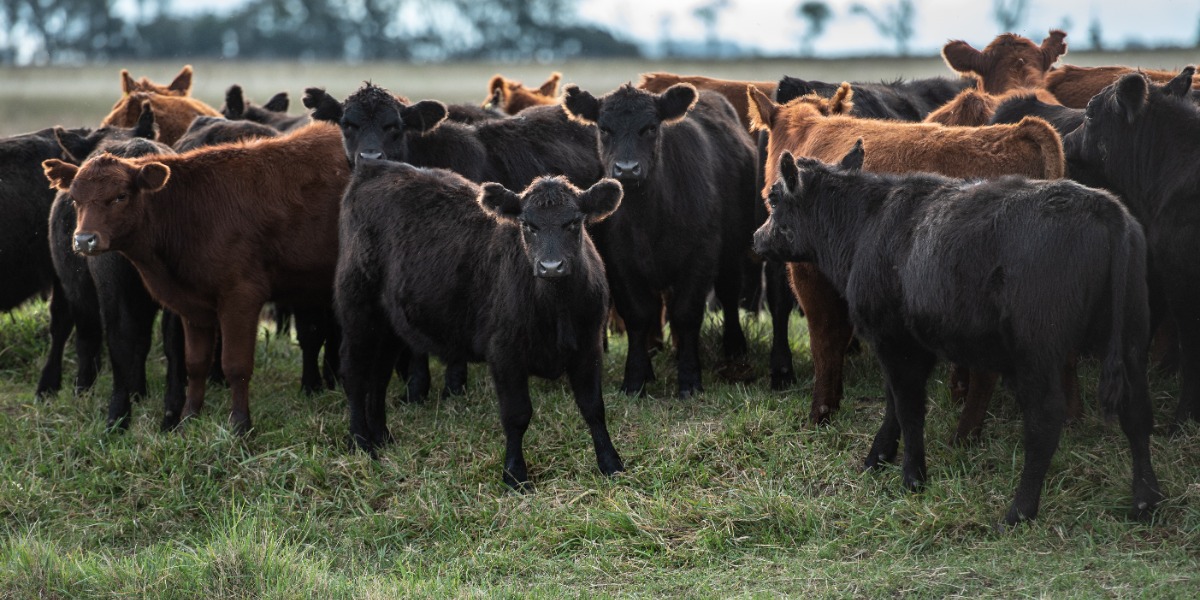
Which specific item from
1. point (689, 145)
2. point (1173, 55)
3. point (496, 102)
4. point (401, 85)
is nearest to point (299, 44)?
point (401, 85)

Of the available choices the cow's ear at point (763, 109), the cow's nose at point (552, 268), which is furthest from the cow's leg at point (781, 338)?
the cow's nose at point (552, 268)

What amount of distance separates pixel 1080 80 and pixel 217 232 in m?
5.99

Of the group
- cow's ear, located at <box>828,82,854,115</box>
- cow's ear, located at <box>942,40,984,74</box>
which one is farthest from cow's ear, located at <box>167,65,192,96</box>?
cow's ear, located at <box>942,40,984,74</box>

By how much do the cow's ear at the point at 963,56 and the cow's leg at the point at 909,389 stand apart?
4.54 metres

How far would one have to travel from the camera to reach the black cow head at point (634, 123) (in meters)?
8.00

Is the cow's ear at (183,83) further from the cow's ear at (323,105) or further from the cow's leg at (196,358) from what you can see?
the cow's leg at (196,358)

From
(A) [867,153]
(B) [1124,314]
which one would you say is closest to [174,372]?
(A) [867,153]

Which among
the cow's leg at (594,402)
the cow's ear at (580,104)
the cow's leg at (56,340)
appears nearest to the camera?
the cow's leg at (594,402)

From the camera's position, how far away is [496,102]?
39.1 feet

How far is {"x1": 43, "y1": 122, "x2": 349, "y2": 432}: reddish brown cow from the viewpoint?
748cm

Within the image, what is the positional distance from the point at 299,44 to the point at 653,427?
51960mm

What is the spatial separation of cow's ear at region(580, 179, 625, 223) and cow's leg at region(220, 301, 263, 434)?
218cm

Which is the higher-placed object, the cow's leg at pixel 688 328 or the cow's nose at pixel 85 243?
the cow's nose at pixel 85 243

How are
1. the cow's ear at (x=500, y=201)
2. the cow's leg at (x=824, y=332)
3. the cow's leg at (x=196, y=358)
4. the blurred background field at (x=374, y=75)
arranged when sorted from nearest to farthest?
1. the cow's ear at (x=500, y=201)
2. the cow's leg at (x=824, y=332)
3. the cow's leg at (x=196, y=358)
4. the blurred background field at (x=374, y=75)
